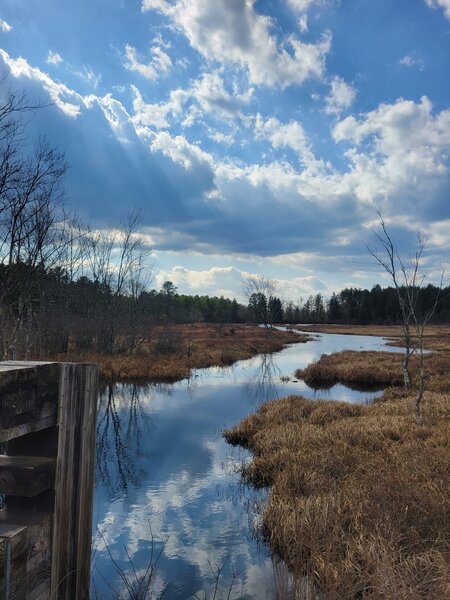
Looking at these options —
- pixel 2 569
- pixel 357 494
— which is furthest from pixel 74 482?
pixel 357 494

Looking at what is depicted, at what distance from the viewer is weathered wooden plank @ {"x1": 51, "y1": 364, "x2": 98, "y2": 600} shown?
3.15m

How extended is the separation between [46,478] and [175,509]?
5117 mm

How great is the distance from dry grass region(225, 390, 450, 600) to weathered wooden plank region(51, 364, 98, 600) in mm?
2195

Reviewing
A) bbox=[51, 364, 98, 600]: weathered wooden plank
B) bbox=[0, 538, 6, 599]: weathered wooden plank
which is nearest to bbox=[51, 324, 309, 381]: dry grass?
bbox=[51, 364, 98, 600]: weathered wooden plank

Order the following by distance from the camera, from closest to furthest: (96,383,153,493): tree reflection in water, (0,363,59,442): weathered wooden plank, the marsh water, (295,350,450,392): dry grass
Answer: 1. (0,363,59,442): weathered wooden plank
2. the marsh water
3. (96,383,153,493): tree reflection in water
4. (295,350,450,392): dry grass

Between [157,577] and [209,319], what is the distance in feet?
327

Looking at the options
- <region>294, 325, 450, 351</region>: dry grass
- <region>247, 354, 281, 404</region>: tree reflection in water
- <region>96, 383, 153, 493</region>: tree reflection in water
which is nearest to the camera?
<region>96, 383, 153, 493</region>: tree reflection in water

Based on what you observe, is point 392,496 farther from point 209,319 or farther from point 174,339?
point 209,319

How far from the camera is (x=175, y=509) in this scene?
7.53 metres

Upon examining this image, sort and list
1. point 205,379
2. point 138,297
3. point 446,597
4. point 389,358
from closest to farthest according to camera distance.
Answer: point 446,597 → point 205,379 → point 389,358 → point 138,297

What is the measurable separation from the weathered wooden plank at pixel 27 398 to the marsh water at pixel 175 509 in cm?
244

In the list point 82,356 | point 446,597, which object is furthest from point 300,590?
point 82,356

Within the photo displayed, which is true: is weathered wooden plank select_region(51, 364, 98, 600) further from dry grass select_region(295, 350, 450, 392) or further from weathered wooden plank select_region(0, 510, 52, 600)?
dry grass select_region(295, 350, 450, 392)

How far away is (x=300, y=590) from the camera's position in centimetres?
424
